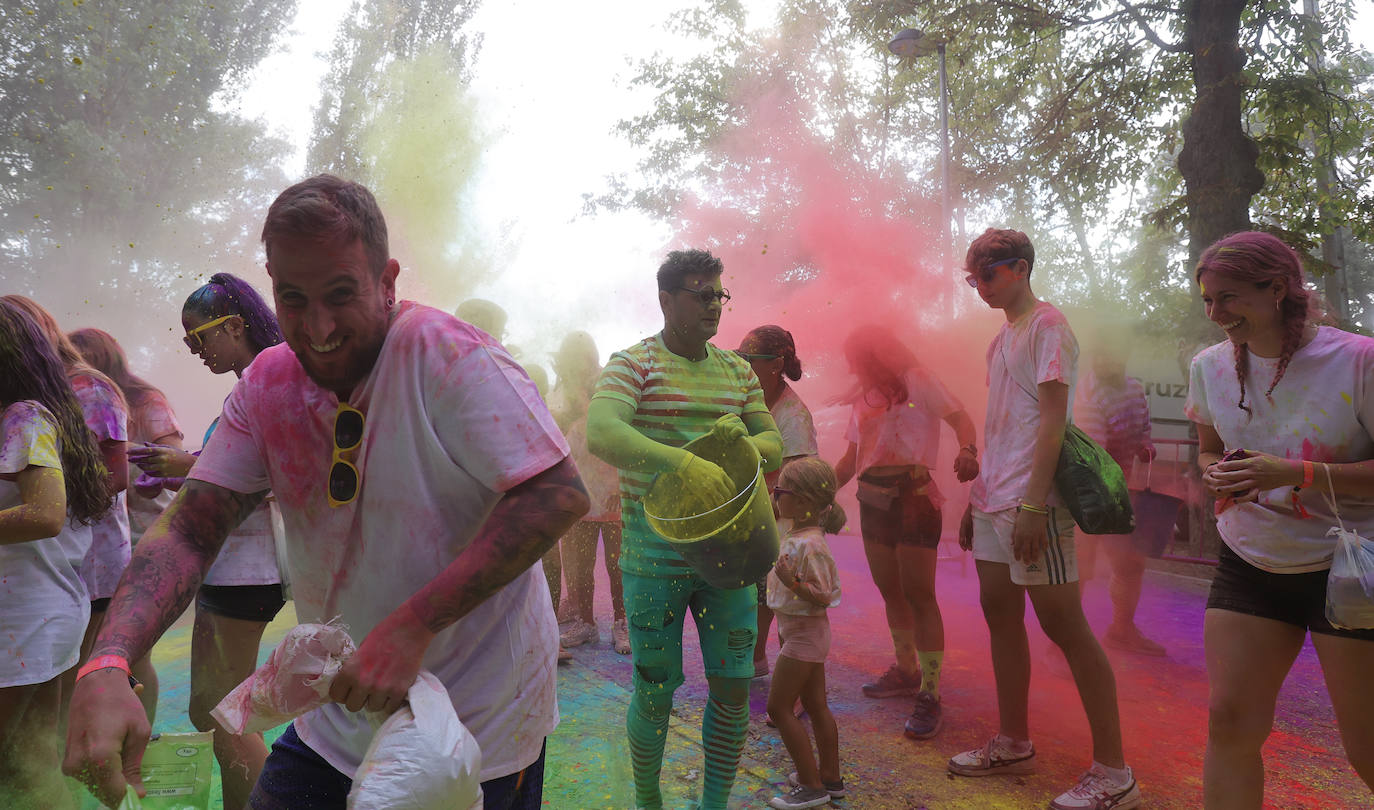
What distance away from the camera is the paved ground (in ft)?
11.9

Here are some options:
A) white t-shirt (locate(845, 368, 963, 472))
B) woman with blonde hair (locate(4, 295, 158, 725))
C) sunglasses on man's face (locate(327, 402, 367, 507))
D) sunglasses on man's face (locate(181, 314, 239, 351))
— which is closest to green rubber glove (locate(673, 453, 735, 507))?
sunglasses on man's face (locate(327, 402, 367, 507))

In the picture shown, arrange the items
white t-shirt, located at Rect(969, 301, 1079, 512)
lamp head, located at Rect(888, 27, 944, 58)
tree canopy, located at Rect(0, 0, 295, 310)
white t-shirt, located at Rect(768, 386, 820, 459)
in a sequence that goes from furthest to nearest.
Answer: tree canopy, located at Rect(0, 0, 295, 310)
lamp head, located at Rect(888, 27, 944, 58)
white t-shirt, located at Rect(768, 386, 820, 459)
white t-shirt, located at Rect(969, 301, 1079, 512)

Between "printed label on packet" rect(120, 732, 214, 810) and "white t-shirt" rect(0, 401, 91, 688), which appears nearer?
"white t-shirt" rect(0, 401, 91, 688)

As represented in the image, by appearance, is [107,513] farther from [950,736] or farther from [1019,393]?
[950,736]

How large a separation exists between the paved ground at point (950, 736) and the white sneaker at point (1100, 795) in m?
0.16

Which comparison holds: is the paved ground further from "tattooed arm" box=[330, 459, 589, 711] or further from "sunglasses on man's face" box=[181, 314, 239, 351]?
"tattooed arm" box=[330, 459, 589, 711]

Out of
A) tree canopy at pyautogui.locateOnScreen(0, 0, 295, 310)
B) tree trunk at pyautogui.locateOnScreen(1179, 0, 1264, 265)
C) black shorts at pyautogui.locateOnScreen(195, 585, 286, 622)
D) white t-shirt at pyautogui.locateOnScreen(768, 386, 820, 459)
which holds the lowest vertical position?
black shorts at pyautogui.locateOnScreen(195, 585, 286, 622)

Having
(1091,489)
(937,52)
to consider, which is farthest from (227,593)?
(937,52)

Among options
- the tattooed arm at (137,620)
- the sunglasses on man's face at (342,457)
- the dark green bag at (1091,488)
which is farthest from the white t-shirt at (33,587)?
the dark green bag at (1091,488)

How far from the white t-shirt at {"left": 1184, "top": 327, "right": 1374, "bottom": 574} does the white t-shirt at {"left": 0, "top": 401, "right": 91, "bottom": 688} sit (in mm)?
3841

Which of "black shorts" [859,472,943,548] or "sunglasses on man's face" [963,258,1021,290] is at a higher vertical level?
"sunglasses on man's face" [963,258,1021,290]

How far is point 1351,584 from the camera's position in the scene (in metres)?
2.37

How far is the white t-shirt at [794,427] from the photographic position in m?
4.33

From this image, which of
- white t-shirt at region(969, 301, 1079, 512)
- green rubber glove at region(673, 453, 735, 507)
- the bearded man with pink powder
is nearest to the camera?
the bearded man with pink powder
